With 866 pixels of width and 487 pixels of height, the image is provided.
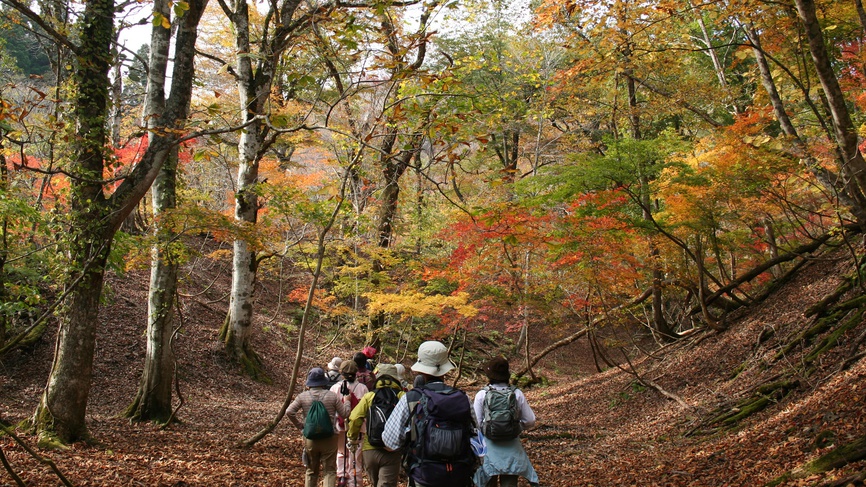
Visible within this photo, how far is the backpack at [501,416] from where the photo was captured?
4023mm

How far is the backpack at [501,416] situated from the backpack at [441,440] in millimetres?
238

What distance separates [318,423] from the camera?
5.45 m

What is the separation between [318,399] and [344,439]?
2.64 ft

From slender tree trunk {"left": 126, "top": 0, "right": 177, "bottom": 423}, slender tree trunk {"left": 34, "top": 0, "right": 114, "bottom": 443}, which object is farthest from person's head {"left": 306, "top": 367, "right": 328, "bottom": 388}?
slender tree trunk {"left": 126, "top": 0, "right": 177, "bottom": 423}

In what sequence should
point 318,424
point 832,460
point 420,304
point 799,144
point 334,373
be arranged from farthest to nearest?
point 420,304
point 799,144
point 334,373
point 318,424
point 832,460

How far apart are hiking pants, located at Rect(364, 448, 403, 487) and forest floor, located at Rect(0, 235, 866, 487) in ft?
7.97

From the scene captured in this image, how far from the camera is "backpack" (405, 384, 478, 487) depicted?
371 cm

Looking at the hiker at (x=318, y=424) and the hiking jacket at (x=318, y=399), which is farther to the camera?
the hiking jacket at (x=318, y=399)

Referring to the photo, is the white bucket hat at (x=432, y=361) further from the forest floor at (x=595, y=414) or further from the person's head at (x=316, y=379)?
the forest floor at (x=595, y=414)

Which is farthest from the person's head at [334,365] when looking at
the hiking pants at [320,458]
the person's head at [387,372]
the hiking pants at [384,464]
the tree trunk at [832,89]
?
the tree trunk at [832,89]

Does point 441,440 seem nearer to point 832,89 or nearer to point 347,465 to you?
point 347,465

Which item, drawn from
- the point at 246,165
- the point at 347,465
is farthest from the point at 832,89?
the point at 246,165

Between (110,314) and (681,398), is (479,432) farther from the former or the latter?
(110,314)

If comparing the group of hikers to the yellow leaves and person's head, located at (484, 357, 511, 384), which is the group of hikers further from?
the yellow leaves
